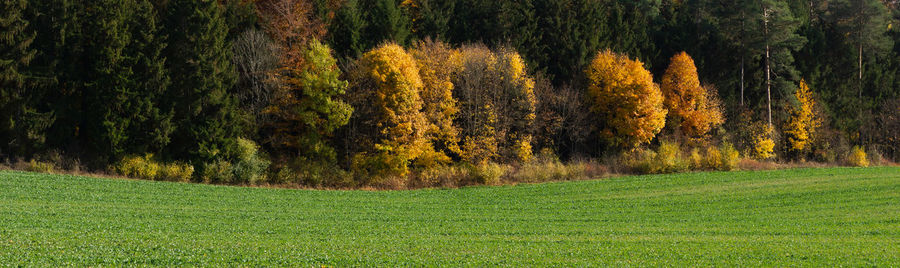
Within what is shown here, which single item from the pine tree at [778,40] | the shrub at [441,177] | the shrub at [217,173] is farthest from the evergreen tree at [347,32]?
the pine tree at [778,40]

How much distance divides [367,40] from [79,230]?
37.3 meters

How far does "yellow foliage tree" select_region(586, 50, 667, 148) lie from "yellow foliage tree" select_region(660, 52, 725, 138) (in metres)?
5.31

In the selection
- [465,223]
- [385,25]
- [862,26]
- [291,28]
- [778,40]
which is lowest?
[465,223]

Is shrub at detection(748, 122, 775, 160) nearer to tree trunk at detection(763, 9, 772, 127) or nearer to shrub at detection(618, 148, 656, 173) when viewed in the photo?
tree trunk at detection(763, 9, 772, 127)

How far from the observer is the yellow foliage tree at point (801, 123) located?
65375 mm

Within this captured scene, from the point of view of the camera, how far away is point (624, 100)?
5747cm

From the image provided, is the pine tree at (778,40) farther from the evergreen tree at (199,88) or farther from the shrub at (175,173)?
the shrub at (175,173)

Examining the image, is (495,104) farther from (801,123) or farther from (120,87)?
(801,123)

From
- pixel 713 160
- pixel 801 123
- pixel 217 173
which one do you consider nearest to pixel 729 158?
pixel 713 160

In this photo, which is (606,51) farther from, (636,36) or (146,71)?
(146,71)

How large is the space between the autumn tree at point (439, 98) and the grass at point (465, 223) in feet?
21.8

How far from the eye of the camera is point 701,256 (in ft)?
60.2

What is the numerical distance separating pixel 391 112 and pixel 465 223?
20.1 meters

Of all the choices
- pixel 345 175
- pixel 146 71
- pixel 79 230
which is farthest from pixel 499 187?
pixel 79 230
